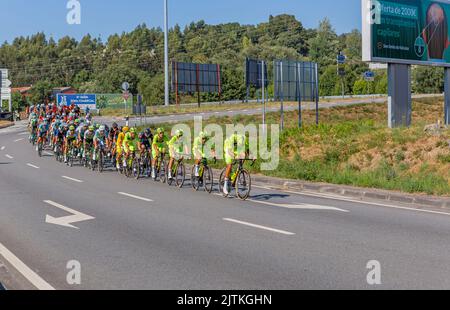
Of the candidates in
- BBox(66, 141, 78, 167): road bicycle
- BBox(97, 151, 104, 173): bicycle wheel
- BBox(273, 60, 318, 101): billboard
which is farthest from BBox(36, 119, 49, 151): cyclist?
BBox(273, 60, 318, 101): billboard

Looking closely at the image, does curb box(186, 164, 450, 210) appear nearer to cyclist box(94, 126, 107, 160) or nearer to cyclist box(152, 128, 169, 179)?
cyclist box(152, 128, 169, 179)

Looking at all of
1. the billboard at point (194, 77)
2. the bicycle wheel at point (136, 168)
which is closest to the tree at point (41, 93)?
the billboard at point (194, 77)

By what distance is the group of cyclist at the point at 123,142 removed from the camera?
1478 cm

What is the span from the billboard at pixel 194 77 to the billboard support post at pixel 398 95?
105 ft

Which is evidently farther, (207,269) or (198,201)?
(198,201)

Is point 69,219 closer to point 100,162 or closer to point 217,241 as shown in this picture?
point 217,241

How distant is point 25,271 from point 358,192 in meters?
9.64

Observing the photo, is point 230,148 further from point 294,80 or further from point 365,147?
point 294,80

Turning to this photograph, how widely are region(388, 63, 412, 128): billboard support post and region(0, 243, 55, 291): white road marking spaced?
19.0m

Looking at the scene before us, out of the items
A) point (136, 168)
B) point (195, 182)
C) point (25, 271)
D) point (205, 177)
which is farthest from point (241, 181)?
point (25, 271)

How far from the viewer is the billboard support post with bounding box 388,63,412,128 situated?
24.5 metres

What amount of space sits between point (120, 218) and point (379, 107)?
4052 cm

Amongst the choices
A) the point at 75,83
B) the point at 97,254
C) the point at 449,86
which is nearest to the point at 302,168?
the point at 97,254

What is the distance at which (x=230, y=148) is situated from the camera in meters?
14.5
